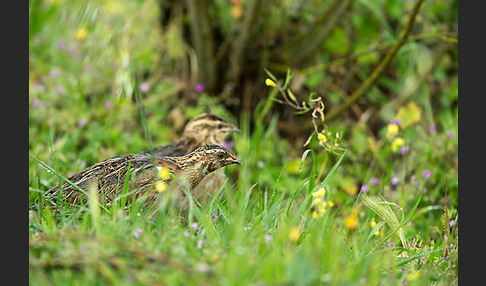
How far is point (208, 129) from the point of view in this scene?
7590 millimetres

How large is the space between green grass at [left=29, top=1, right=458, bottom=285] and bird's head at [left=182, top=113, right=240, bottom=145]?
235 mm

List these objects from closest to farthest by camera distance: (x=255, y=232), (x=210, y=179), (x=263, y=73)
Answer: (x=255, y=232)
(x=210, y=179)
(x=263, y=73)

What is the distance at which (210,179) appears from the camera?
693 centimetres

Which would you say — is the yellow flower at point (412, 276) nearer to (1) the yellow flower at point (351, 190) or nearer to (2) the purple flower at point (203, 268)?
(2) the purple flower at point (203, 268)

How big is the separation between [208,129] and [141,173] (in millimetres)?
2271

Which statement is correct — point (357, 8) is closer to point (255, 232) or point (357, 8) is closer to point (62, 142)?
point (62, 142)

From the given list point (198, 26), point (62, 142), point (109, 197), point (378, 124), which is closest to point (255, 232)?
point (109, 197)

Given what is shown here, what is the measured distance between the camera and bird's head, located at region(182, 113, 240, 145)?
7.50 meters

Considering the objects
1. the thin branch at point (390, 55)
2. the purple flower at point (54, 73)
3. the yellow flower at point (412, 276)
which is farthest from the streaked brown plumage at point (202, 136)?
the yellow flower at point (412, 276)

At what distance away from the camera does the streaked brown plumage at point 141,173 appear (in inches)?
205

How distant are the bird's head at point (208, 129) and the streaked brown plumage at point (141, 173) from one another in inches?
67.4

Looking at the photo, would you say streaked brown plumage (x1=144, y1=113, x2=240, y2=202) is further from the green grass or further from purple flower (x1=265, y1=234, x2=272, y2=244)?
purple flower (x1=265, y1=234, x2=272, y2=244)

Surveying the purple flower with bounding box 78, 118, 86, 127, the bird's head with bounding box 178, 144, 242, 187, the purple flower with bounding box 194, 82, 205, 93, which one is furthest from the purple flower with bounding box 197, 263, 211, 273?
the purple flower with bounding box 194, 82, 205, 93

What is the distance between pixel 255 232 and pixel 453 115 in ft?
19.9
